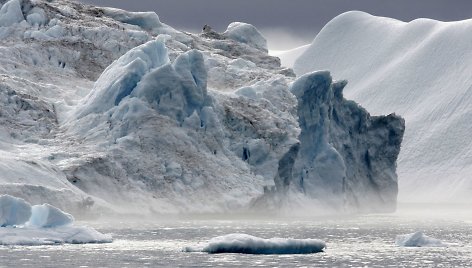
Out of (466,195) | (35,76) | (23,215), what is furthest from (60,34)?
(466,195)

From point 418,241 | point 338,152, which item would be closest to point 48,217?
point 418,241

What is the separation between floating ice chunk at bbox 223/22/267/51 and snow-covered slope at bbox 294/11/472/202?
31247 mm

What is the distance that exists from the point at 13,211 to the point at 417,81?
107m

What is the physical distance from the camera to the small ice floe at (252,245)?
4822cm

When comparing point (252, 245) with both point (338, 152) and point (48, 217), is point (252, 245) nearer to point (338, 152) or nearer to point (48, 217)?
Answer: point (48, 217)

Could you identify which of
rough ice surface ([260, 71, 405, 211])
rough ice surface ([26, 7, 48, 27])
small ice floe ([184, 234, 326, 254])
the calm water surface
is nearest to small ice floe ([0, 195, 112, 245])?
the calm water surface

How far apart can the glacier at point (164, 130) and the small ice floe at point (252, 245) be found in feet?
67.2

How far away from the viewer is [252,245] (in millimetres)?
48188

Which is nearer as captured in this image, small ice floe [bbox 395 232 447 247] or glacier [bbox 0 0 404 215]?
small ice floe [bbox 395 232 447 247]

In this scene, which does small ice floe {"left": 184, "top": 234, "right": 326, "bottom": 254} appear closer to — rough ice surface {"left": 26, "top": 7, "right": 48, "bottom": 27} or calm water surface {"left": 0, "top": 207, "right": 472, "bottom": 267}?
calm water surface {"left": 0, "top": 207, "right": 472, "bottom": 267}

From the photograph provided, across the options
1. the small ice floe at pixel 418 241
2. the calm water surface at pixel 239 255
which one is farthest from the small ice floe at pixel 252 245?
the small ice floe at pixel 418 241

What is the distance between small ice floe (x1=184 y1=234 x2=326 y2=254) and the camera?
158 feet

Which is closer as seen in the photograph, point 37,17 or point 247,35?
point 37,17

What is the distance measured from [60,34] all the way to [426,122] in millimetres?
64682
